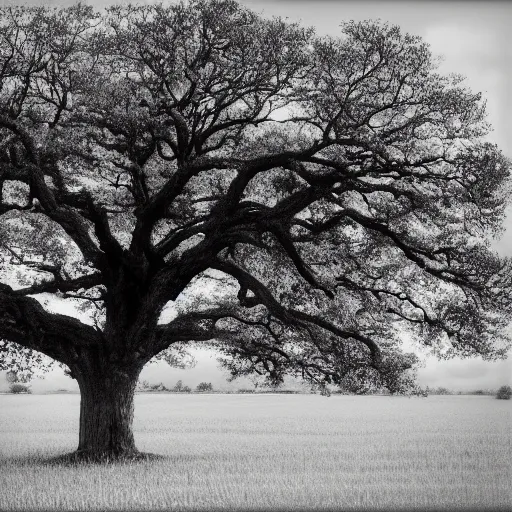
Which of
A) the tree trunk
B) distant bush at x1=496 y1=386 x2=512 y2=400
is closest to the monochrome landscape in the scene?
the tree trunk

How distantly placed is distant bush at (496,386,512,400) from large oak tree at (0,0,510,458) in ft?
158

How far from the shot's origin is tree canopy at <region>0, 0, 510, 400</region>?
14461 mm

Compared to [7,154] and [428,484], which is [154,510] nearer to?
[428,484]

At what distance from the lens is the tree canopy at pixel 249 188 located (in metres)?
14.5

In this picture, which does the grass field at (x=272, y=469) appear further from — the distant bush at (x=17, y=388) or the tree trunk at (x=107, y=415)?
the distant bush at (x=17, y=388)

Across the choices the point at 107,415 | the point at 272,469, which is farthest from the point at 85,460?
the point at 272,469

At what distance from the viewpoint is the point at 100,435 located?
57.9 ft

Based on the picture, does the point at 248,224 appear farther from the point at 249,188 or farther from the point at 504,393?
the point at 504,393

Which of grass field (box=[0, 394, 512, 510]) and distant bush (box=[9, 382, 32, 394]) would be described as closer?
grass field (box=[0, 394, 512, 510])

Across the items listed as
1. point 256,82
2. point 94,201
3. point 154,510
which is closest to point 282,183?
point 256,82

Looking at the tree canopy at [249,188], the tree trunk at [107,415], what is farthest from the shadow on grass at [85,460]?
the tree canopy at [249,188]

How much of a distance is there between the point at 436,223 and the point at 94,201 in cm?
863

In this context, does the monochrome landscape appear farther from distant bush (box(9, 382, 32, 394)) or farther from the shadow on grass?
distant bush (box(9, 382, 32, 394))

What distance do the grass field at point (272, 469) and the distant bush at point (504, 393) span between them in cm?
2828
